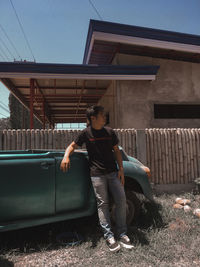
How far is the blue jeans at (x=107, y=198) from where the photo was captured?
2.76 m

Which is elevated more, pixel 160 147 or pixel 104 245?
pixel 160 147

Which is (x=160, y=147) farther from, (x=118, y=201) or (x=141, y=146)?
(x=118, y=201)

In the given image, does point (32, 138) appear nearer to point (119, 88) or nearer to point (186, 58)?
point (119, 88)

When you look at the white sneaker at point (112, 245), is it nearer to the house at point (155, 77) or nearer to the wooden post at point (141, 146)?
the wooden post at point (141, 146)

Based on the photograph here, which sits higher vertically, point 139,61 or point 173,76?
point 139,61

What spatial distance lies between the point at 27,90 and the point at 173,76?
7234mm

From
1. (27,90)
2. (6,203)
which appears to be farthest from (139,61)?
(6,203)

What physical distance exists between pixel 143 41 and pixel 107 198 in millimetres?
7885

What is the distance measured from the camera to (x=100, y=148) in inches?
110

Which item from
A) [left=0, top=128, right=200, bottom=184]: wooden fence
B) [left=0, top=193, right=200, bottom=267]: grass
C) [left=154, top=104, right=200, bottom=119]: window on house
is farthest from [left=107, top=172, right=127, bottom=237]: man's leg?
[left=154, top=104, right=200, bottom=119]: window on house

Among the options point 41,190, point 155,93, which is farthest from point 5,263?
point 155,93

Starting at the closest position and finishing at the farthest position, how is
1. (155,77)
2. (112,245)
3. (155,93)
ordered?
(112,245) → (155,77) → (155,93)

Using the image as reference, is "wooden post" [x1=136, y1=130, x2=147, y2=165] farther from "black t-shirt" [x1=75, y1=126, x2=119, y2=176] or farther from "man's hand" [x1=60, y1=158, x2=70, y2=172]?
"man's hand" [x1=60, y1=158, x2=70, y2=172]

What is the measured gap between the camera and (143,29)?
8.77m
